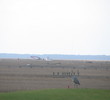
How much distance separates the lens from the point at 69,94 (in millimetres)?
28375

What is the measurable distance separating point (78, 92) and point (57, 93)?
2276mm

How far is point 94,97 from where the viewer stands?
27359 millimetres

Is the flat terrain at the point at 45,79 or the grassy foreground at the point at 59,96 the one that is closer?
the grassy foreground at the point at 59,96

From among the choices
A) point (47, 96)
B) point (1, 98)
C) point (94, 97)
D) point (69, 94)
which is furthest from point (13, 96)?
point (94, 97)

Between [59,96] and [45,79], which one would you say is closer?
[59,96]

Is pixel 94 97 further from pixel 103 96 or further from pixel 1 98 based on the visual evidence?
pixel 1 98

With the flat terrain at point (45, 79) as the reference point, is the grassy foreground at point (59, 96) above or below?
above

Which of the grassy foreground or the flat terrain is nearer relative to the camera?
the grassy foreground

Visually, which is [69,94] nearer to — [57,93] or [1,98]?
[57,93]

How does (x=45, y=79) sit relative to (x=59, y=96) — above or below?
below

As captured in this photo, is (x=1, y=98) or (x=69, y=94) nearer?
(x=1, y=98)

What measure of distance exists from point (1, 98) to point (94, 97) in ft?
28.3

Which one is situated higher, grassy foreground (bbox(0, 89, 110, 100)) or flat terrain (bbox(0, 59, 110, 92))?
grassy foreground (bbox(0, 89, 110, 100))

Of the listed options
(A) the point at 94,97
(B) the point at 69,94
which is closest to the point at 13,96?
(B) the point at 69,94
